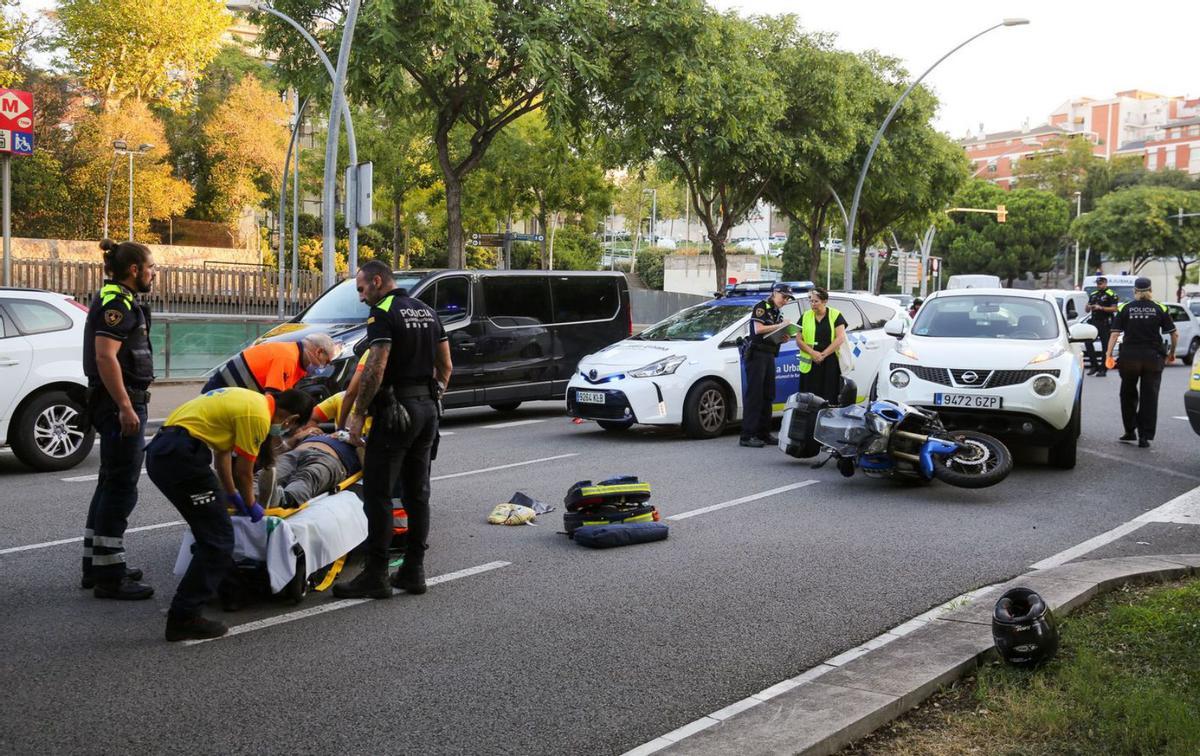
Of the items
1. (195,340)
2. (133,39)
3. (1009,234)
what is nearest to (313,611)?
(195,340)

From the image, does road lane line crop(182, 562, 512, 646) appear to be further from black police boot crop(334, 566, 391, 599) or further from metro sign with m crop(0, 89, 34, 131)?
metro sign with m crop(0, 89, 34, 131)

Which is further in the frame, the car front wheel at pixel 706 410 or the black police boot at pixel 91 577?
the car front wheel at pixel 706 410

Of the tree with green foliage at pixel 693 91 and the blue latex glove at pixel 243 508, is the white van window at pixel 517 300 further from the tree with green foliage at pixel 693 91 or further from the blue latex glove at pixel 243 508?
the blue latex glove at pixel 243 508

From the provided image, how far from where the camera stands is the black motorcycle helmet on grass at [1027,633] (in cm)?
469

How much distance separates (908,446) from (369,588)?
16.6 feet

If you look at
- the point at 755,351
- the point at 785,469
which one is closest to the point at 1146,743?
the point at 785,469

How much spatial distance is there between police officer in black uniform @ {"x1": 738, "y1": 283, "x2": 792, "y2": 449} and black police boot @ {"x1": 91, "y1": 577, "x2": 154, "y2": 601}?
7.14 m

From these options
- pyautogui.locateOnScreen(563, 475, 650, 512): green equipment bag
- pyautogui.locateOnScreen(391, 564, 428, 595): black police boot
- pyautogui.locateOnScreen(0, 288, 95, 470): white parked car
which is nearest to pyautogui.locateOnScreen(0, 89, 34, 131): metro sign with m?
pyautogui.locateOnScreen(0, 288, 95, 470): white parked car

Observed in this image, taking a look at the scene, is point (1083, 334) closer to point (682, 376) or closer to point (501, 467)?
point (682, 376)

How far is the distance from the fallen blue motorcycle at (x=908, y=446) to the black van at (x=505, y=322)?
5554 millimetres

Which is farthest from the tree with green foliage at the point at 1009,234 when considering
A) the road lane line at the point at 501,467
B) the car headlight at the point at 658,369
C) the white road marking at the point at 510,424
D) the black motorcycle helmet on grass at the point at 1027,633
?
the black motorcycle helmet on grass at the point at 1027,633

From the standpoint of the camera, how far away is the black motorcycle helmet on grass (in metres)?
4.69

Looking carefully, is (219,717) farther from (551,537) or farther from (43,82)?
(43,82)

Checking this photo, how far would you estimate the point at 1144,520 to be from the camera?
8430mm
